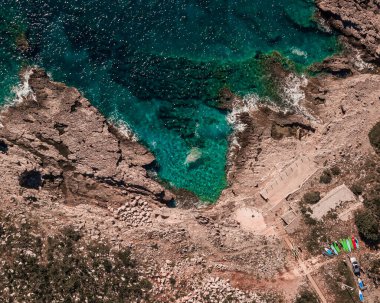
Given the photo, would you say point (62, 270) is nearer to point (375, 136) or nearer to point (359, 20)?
point (375, 136)

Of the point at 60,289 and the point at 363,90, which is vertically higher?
the point at 363,90

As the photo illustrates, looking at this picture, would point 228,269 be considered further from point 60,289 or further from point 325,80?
point 325,80

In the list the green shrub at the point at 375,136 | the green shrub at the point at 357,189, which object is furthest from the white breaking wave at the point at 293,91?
the green shrub at the point at 357,189

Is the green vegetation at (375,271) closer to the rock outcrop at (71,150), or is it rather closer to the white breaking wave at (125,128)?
the rock outcrop at (71,150)

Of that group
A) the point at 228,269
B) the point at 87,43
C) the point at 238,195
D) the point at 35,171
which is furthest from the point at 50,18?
the point at 228,269

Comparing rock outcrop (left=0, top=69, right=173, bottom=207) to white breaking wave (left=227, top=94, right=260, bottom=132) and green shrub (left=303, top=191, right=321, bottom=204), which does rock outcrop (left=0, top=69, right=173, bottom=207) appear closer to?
white breaking wave (left=227, top=94, right=260, bottom=132)

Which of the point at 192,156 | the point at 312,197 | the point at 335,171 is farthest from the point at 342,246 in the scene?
the point at 192,156

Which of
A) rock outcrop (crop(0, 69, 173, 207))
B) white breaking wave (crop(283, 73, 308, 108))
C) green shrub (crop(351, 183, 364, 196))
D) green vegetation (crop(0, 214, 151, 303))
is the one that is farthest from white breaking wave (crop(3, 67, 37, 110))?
green shrub (crop(351, 183, 364, 196))
